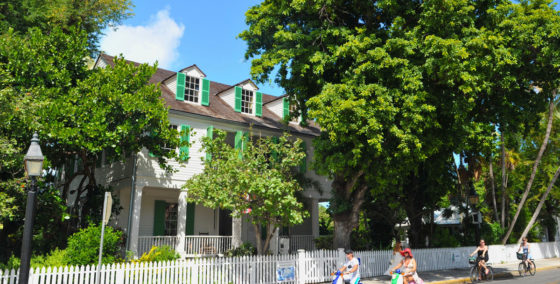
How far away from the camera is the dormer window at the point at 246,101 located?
22827mm

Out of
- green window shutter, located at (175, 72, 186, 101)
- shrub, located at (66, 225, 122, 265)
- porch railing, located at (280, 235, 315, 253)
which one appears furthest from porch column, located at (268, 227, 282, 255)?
shrub, located at (66, 225, 122, 265)

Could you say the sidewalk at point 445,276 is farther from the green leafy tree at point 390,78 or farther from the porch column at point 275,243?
the porch column at point 275,243

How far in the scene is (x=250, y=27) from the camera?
695 inches

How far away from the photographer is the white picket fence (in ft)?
37.4

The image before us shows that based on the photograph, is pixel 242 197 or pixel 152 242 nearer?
pixel 242 197

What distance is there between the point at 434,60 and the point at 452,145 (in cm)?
379

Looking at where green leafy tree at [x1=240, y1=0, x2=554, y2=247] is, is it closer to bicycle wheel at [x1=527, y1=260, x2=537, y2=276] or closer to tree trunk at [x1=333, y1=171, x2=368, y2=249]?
tree trunk at [x1=333, y1=171, x2=368, y2=249]

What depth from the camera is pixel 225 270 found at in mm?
13734

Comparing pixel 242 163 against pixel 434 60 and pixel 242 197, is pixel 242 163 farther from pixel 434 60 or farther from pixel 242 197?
pixel 434 60

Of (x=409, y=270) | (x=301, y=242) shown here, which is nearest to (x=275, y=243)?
(x=301, y=242)

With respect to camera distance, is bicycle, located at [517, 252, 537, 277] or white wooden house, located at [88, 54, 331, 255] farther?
bicycle, located at [517, 252, 537, 277]

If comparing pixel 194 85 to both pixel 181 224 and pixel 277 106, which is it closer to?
pixel 277 106

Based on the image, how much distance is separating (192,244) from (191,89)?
24.4 ft

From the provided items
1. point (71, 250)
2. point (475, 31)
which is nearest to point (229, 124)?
point (71, 250)
